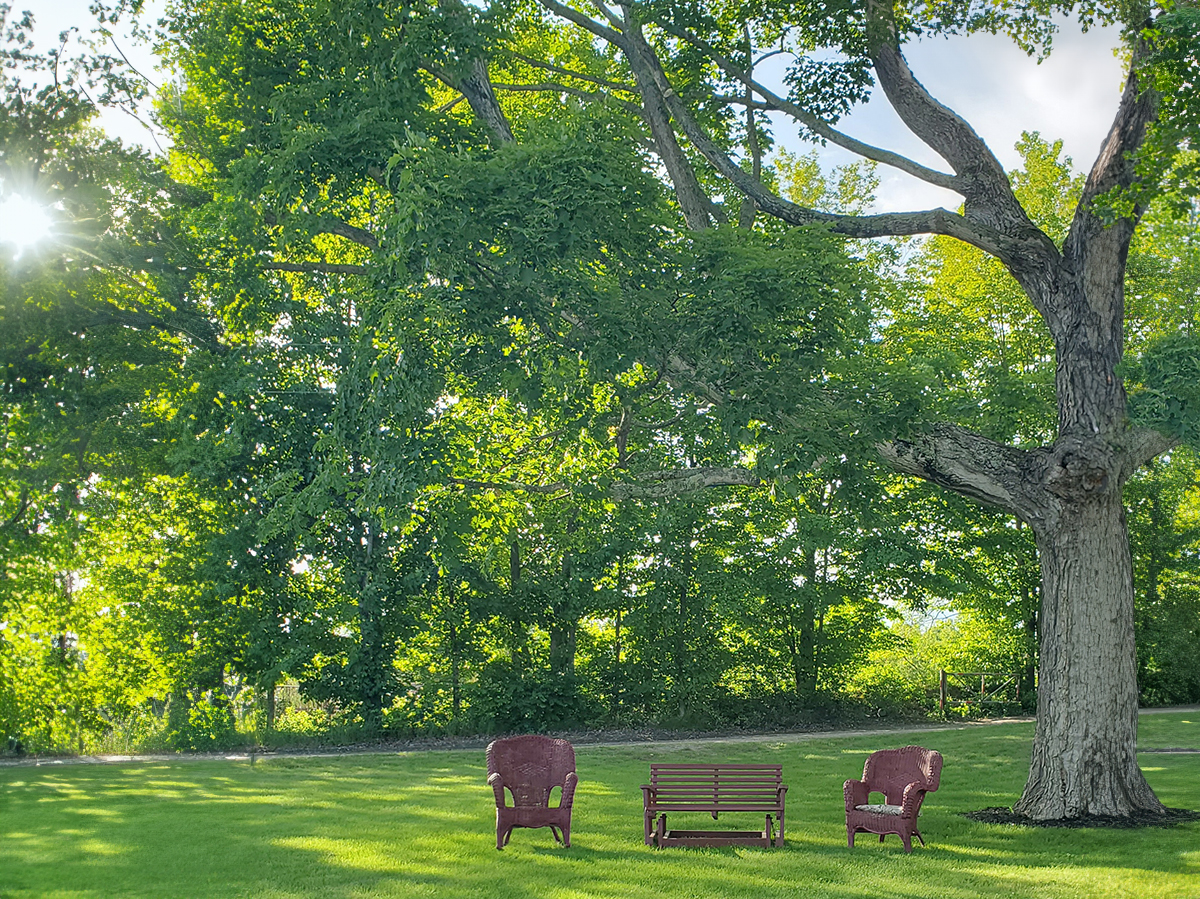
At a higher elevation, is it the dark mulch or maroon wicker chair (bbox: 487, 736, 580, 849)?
maroon wicker chair (bbox: 487, 736, 580, 849)

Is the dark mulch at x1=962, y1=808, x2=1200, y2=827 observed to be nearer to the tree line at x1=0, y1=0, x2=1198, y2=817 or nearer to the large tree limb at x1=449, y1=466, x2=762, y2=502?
the tree line at x1=0, y1=0, x2=1198, y2=817

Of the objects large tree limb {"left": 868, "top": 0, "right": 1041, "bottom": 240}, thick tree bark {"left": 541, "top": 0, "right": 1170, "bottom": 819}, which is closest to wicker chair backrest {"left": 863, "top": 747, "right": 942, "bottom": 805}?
thick tree bark {"left": 541, "top": 0, "right": 1170, "bottom": 819}

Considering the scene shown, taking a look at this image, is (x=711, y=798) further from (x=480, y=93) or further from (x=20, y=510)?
(x=20, y=510)

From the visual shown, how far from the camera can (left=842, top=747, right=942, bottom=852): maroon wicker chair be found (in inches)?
385

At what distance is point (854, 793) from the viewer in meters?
10.2

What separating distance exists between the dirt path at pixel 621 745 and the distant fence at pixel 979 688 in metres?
1.02

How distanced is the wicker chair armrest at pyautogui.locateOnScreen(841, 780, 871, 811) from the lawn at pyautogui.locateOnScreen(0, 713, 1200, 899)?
1.25 feet

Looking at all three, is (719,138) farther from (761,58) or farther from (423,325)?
(423,325)

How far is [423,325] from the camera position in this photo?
1058cm

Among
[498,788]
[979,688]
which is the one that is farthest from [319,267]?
[979,688]

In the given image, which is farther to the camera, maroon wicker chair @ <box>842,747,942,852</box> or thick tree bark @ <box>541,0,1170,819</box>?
thick tree bark @ <box>541,0,1170,819</box>

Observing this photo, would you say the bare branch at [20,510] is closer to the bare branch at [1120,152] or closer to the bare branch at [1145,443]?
the bare branch at [1120,152]

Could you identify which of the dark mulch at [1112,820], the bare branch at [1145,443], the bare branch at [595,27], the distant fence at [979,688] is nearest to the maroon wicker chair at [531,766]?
the dark mulch at [1112,820]

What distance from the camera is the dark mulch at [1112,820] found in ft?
34.9
